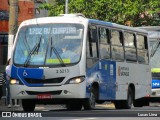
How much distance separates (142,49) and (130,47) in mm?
1475

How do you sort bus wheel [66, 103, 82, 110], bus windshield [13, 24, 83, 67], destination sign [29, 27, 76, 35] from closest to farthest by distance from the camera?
1. bus windshield [13, 24, 83, 67]
2. destination sign [29, 27, 76, 35]
3. bus wheel [66, 103, 82, 110]

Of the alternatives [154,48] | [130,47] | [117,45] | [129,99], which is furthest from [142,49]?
[154,48]

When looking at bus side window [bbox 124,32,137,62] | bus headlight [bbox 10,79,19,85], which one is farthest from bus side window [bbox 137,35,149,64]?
bus headlight [bbox 10,79,19,85]

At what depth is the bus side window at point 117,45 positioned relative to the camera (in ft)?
82.5

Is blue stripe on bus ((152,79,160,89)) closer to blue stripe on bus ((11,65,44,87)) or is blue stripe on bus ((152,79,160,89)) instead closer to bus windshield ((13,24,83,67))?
bus windshield ((13,24,83,67))

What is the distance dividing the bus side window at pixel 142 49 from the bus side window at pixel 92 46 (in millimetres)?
Answer: 4398

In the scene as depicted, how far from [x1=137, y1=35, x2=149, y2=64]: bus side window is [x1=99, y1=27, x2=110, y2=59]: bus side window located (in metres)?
3.26

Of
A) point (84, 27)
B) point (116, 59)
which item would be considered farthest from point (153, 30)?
point (84, 27)

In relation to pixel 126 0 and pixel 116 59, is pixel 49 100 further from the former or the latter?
pixel 126 0

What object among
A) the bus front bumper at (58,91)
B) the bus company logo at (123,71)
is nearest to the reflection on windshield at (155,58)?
the bus company logo at (123,71)

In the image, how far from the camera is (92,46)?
23.3m

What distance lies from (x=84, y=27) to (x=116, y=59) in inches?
113

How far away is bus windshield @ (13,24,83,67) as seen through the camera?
888 inches

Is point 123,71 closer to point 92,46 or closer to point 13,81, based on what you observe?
point 92,46
